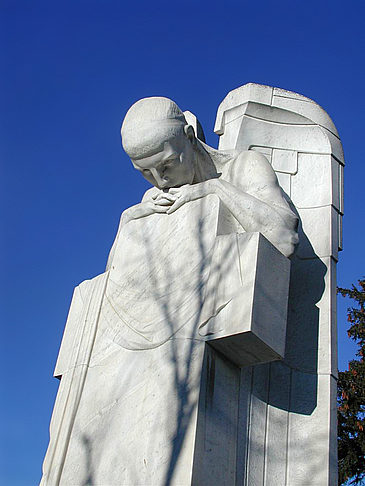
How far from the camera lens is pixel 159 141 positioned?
600 cm

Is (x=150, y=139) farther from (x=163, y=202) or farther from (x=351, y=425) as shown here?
(x=351, y=425)

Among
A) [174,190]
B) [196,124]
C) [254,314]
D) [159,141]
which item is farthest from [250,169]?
[254,314]

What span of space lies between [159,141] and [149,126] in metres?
0.15

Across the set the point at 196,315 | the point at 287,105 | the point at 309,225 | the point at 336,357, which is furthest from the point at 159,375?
the point at 287,105

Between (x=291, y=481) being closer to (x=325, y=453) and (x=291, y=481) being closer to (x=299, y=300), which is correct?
(x=325, y=453)

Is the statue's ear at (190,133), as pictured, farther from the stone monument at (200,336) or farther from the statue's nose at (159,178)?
the statue's nose at (159,178)

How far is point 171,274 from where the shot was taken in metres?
5.73

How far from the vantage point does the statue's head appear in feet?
19.8

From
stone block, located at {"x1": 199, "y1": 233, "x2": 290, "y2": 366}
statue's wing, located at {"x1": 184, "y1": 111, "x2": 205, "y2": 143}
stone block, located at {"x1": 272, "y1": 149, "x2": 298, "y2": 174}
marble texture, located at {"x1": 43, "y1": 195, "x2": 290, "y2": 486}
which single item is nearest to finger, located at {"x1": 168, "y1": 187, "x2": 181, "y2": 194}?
marble texture, located at {"x1": 43, "y1": 195, "x2": 290, "y2": 486}

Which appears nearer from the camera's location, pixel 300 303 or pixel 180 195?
pixel 180 195

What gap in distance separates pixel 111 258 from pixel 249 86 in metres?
2.45

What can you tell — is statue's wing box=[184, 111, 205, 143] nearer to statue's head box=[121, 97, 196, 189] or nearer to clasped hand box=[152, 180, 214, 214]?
statue's head box=[121, 97, 196, 189]

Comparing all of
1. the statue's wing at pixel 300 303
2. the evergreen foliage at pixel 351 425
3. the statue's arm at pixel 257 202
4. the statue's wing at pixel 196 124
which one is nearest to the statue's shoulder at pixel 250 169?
the statue's arm at pixel 257 202

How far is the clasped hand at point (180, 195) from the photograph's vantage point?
6016 mm
